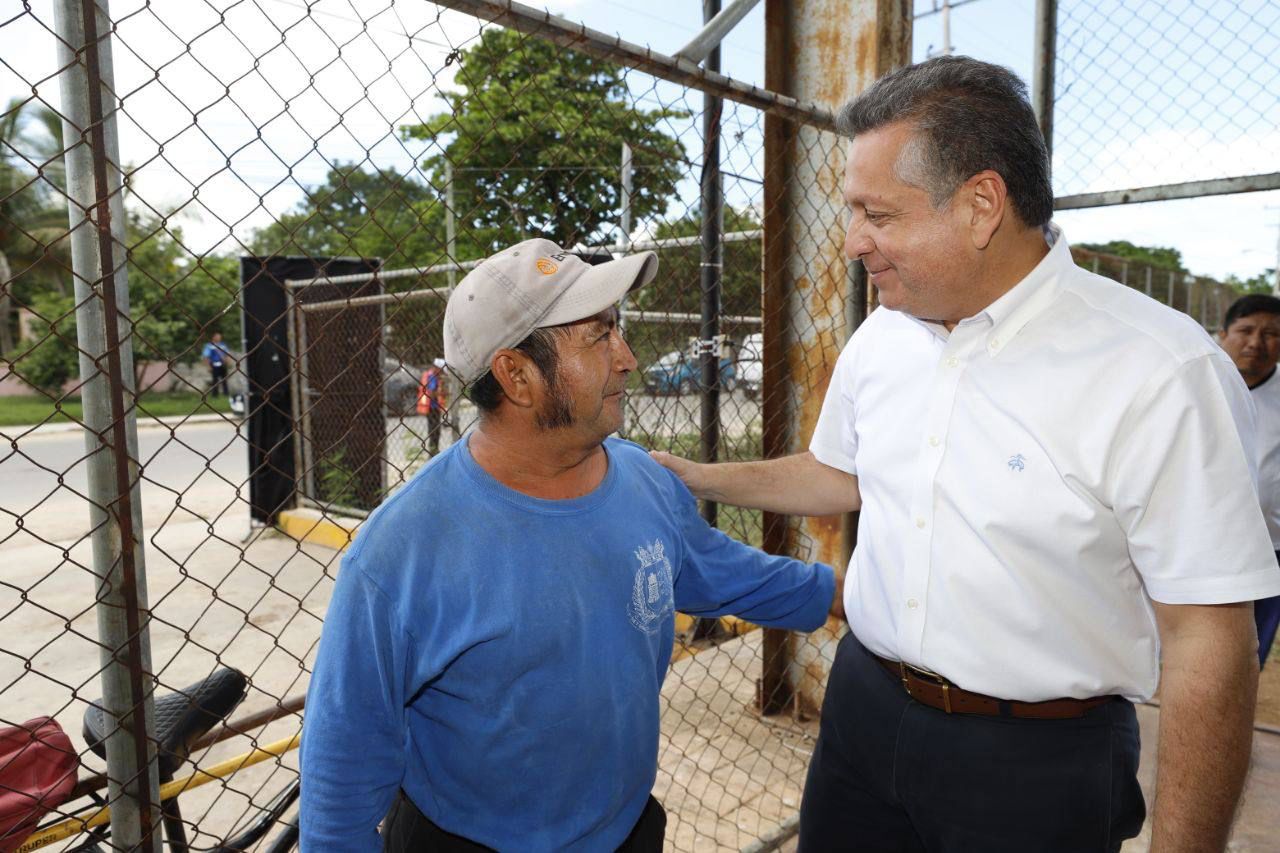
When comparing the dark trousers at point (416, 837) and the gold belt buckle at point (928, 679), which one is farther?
the gold belt buckle at point (928, 679)

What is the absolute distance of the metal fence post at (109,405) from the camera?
1465 mm

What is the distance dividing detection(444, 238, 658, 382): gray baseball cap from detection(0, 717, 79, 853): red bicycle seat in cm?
126

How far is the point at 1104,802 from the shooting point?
166cm

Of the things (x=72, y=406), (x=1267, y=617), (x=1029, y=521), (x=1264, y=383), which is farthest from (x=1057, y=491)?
(x=72, y=406)

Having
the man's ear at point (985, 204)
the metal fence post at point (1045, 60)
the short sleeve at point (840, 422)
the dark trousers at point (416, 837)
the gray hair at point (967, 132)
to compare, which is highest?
the metal fence post at point (1045, 60)

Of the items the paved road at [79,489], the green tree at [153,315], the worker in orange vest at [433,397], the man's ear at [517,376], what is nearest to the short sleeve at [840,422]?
the man's ear at [517,376]

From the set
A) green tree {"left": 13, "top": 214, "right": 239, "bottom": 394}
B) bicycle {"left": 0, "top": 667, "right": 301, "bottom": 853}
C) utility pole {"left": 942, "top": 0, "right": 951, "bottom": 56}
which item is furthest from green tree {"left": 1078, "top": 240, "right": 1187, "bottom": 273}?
bicycle {"left": 0, "top": 667, "right": 301, "bottom": 853}

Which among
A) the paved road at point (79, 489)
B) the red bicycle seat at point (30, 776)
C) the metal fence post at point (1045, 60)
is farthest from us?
the paved road at point (79, 489)

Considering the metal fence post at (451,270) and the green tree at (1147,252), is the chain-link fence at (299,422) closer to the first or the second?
the metal fence post at (451,270)

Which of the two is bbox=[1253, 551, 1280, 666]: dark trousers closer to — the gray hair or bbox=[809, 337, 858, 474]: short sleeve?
bbox=[809, 337, 858, 474]: short sleeve

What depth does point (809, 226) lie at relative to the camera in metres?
3.36

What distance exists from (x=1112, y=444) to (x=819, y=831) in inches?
45.4

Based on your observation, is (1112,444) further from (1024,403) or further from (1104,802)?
(1104,802)

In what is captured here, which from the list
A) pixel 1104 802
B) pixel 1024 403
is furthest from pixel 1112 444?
pixel 1104 802
